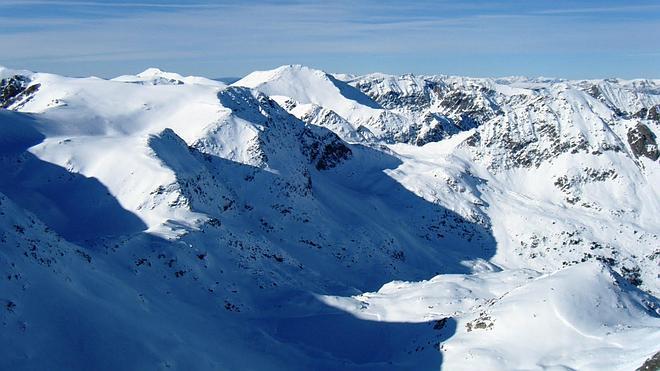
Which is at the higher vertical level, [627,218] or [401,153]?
[401,153]

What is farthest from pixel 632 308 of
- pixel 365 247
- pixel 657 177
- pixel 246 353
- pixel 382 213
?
pixel 657 177

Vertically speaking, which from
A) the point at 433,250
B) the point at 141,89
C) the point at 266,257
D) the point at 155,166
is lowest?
the point at 433,250

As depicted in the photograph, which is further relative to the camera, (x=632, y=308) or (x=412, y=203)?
(x=412, y=203)

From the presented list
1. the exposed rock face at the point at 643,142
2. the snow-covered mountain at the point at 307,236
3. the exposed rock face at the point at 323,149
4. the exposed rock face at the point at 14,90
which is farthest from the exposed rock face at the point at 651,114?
the exposed rock face at the point at 14,90

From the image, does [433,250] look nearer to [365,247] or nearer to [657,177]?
[365,247]

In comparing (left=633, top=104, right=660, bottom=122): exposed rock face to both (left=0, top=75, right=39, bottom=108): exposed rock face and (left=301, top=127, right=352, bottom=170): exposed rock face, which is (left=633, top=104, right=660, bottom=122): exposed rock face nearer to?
(left=301, top=127, right=352, bottom=170): exposed rock face

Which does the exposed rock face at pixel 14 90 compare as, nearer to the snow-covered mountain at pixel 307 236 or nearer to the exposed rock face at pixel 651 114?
the snow-covered mountain at pixel 307 236

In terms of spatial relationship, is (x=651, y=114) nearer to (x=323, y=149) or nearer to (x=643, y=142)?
(x=643, y=142)
